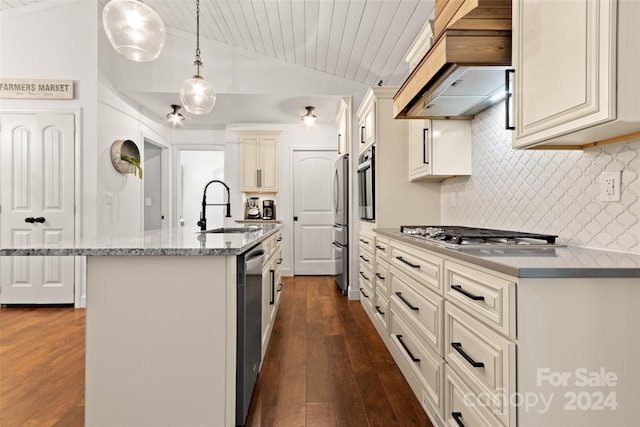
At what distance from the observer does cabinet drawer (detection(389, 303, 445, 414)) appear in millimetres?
1638

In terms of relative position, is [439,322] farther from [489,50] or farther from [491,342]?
[489,50]

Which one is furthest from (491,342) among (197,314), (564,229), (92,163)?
(92,163)

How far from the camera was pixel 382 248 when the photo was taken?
9.39 feet

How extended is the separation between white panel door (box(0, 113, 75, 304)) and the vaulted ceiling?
1343 mm

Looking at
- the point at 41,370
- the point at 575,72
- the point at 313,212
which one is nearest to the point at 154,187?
the point at 313,212

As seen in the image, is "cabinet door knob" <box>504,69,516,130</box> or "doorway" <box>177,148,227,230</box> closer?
"cabinet door knob" <box>504,69,516,130</box>

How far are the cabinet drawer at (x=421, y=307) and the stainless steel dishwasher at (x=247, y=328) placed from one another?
88 cm

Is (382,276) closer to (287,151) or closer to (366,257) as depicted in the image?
(366,257)

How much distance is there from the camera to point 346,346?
9.04 ft

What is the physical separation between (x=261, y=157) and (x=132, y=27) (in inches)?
136

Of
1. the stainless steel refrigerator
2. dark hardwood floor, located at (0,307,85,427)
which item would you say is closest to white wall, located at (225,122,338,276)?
the stainless steel refrigerator

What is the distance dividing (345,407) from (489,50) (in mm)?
1854

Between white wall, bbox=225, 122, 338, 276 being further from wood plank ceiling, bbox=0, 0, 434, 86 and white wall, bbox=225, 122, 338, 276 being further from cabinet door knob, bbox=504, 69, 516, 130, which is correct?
cabinet door knob, bbox=504, 69, 516, 130

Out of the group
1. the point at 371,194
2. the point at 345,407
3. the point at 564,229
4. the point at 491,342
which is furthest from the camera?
the point at 371,194
